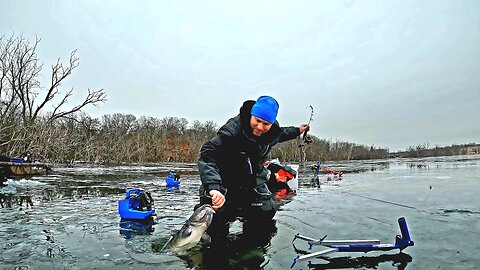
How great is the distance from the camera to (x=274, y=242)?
11.7 ft

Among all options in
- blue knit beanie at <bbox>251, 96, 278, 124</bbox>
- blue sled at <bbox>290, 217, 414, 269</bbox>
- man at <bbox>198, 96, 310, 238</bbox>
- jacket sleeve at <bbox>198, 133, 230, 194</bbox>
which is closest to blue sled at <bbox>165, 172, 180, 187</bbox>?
man at <bbox>198, 96, 310, 238</bbox>

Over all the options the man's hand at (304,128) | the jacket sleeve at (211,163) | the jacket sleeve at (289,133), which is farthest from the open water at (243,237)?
the man's hand at (304,128)

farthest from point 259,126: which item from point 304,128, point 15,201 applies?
point 15,201

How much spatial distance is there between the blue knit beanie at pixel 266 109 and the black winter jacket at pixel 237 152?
0.76 feet

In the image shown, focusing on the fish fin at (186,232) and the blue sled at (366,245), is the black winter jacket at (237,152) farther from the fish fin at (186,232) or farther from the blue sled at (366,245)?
the blue sled at (366,245)

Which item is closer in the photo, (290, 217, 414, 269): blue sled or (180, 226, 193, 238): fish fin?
(290, 217, 414, 269): blue sled

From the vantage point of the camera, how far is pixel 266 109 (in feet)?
11.3

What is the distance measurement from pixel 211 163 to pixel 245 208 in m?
0.88

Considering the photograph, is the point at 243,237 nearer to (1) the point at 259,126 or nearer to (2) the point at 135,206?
(1) the point at 259,126

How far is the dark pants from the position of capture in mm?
3816

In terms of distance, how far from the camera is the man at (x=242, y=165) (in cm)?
348

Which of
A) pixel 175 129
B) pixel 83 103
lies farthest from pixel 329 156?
pixel 83 103

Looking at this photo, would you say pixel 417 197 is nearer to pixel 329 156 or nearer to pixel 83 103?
pixel 83 103

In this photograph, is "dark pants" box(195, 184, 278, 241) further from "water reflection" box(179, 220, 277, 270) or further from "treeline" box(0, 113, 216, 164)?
"treeline" box(0, 113, 216, 164)
